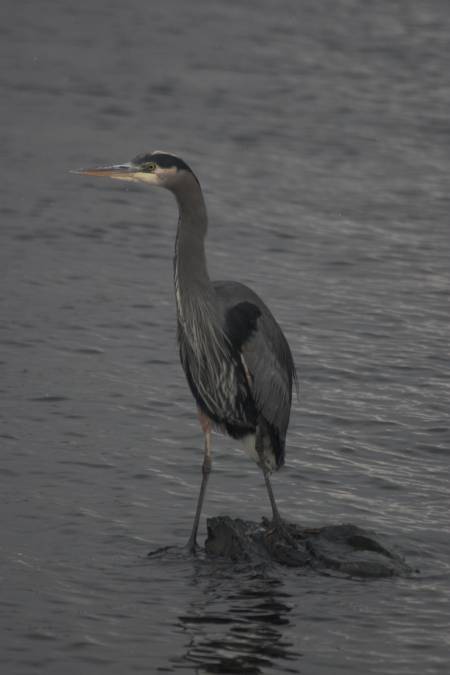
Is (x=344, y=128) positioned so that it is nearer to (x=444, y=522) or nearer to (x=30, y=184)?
(x=30, y=184)

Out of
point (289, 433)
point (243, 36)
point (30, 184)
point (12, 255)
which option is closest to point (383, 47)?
point (243, 36)

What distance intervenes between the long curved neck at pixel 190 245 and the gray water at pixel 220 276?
135cm

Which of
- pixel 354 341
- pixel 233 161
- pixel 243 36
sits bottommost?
pixel 354 341

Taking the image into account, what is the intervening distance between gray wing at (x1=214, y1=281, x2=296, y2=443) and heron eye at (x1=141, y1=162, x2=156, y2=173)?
81 cm

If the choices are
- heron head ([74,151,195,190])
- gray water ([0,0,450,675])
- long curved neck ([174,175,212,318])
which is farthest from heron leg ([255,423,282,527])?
heron head ([74,151,195,190])

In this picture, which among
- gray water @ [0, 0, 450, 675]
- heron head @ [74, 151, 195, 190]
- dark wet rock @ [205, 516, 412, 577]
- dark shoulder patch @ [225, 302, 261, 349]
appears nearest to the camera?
gray water @ [0, 0, 450, 675]

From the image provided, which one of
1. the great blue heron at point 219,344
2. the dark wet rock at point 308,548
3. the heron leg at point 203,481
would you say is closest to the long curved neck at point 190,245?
the great blue heron at point 219,344

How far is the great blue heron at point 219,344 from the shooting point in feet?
28.3

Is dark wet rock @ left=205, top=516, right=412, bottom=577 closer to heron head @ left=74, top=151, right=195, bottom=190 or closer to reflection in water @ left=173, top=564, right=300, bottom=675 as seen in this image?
reflection in water @ left=173, top=564, right=300, bottom=675

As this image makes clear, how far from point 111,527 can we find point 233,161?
854cm

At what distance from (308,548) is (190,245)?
1.81 m

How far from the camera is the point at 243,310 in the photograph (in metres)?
8.85

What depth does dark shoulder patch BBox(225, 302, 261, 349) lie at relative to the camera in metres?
8.82

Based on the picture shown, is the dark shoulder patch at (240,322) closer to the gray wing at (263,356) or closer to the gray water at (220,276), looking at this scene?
the gray wing at (263,356)
